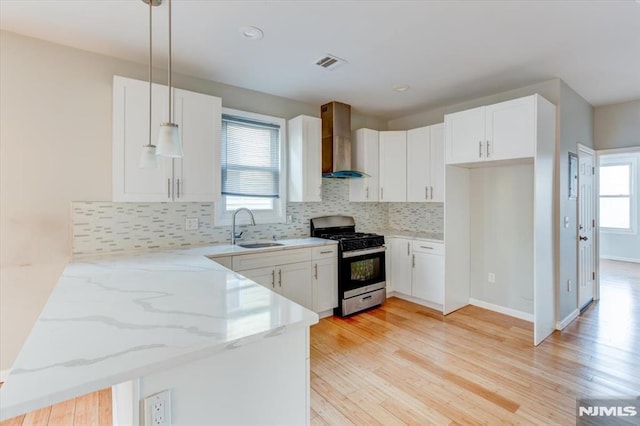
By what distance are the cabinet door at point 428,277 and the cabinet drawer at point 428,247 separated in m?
0.05

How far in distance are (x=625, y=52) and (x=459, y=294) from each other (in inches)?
114

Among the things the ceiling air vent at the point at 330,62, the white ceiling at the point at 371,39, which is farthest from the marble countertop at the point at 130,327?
the ceiling air vent at the point at 330,62

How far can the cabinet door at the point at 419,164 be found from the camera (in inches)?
161

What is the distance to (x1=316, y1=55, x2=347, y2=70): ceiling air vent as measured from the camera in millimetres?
2822

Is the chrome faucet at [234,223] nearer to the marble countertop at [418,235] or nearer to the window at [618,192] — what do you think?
the marble countertop at [418,235]

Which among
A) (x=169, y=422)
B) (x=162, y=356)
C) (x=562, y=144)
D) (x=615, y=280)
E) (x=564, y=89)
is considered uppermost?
(x=564, y=89)

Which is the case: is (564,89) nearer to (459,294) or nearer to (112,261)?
(459,294)

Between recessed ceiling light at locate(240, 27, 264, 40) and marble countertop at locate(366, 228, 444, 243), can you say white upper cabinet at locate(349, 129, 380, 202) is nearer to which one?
marble countertop at locate(366, 228, 444, 243)

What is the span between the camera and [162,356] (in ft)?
2.98

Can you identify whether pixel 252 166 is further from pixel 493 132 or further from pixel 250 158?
pixel 493 132

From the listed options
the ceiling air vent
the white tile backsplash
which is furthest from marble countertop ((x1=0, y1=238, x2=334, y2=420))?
the ceiling air vent

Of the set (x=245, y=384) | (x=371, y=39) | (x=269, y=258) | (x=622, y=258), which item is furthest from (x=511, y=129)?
(x=622, y=258)

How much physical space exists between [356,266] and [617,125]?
12.8 ft

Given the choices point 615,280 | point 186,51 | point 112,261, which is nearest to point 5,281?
point 112,261
